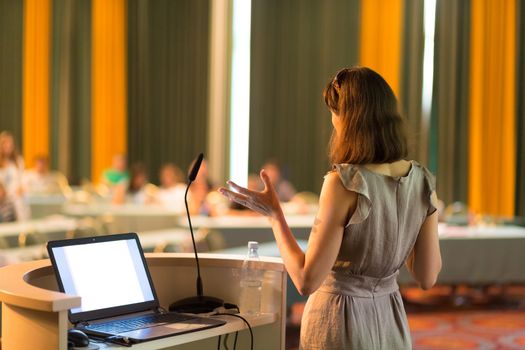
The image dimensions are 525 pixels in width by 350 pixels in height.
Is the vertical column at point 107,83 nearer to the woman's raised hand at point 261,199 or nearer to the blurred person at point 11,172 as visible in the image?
the blurred person at point 11,172

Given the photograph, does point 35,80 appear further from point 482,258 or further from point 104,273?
point 104,273

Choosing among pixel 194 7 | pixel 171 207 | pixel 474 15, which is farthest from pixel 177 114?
pixel 474 15

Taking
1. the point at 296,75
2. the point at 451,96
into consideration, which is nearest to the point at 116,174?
the point at 296,75

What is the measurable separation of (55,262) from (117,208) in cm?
648

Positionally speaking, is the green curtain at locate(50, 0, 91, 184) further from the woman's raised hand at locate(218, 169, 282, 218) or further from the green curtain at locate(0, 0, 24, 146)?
the woman's raised hand at locate(218, 169, 282, 218)

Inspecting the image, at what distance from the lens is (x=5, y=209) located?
7.59 m

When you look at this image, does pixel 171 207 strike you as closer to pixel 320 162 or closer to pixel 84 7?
pixel 320 162

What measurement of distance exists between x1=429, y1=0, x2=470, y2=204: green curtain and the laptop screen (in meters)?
7.80

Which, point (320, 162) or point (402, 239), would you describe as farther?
point (320, 162)

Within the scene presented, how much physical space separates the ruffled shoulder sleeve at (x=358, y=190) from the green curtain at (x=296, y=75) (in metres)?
9.40

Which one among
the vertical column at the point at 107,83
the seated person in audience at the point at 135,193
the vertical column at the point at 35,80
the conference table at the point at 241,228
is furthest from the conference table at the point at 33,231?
the vertical column at the point at 35,80

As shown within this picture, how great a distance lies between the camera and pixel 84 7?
1421 cm

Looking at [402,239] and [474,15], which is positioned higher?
[474,15]

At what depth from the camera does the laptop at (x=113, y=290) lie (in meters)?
2.26
